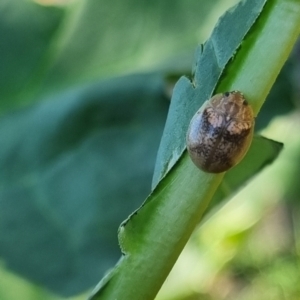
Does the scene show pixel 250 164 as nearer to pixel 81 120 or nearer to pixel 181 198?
pixel 181 198

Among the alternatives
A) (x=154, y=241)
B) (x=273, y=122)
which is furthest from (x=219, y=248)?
(x=154, y=241)

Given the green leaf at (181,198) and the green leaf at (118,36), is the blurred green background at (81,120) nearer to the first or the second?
the green leaf at (118,36)

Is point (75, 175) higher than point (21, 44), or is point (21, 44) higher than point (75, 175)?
point (21, 44)

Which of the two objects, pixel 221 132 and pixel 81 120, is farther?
pixel 81 120

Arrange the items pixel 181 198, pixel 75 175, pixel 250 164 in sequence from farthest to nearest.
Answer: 1. pixel 75 175
2. pixel 250 164
3. pixel 181 198

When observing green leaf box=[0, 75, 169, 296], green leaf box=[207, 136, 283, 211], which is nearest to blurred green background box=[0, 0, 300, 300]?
green leaf box=[0, 75, 169, 296]

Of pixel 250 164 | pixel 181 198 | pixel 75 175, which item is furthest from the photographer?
pixel 75 175

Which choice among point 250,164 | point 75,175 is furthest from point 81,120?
point 250,164
